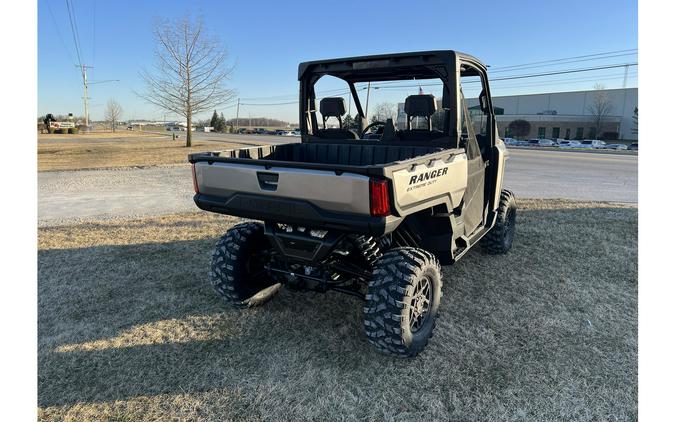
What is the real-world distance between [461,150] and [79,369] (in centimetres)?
325

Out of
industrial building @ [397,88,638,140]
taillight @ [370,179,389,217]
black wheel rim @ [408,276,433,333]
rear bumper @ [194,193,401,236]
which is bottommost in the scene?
black wheel rim @ [408,276,433,333]

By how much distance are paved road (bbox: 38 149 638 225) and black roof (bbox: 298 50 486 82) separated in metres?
4.62

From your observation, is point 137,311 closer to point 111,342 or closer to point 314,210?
point 111,342

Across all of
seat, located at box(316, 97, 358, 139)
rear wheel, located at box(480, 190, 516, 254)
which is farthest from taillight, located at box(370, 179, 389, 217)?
rear wheel, located at box(480, 190, 516, 254)

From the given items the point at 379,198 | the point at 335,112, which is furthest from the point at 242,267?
the point at 335,112

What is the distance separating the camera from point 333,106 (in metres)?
4.52

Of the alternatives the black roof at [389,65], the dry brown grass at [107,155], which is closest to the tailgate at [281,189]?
the black roof at [389,65]

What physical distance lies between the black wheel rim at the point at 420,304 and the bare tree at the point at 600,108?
6388 cm

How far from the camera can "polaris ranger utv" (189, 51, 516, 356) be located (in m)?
2.78

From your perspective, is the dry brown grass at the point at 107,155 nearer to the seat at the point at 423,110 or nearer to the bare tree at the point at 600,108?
the seat at the point at 423,110

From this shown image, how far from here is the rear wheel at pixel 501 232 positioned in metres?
5.18

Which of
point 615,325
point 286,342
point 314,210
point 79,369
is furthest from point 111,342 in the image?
point 615,325

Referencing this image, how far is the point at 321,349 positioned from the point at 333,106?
2471 mm

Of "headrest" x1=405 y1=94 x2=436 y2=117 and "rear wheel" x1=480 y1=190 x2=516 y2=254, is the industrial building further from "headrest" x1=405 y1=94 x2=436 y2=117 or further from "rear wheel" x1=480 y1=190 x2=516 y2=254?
"headrest" x1=405 y1=94 x2=436 y2=117
